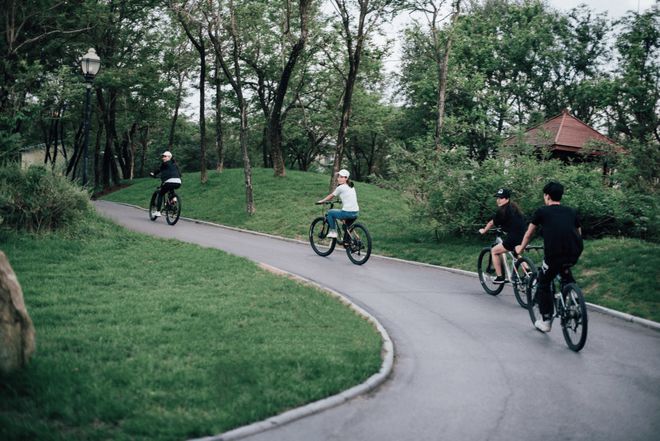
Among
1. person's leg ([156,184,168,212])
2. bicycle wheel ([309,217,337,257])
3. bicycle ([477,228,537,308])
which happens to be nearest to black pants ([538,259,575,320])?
bicycle ([477,228,537,308])

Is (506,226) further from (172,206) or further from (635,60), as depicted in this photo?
(635,60)

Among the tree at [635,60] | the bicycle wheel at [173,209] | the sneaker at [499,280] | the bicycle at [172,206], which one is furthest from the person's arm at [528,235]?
the tree at [635,60]

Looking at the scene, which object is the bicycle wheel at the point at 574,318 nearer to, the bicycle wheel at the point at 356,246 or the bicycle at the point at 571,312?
the bicycle at the point at 571,312

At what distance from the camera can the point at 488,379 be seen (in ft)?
20.5

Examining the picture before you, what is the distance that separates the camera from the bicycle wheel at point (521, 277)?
9.16m

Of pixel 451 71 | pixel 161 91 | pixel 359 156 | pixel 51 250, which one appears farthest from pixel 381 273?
pixel 359 156

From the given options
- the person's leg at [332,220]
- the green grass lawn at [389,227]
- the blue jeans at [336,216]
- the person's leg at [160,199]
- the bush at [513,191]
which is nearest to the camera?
the green grass lawn at [389,227]

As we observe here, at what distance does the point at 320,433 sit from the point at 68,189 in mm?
10486

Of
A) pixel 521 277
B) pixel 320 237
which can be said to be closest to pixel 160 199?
pixel 320 237

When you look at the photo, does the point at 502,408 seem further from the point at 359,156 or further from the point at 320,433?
the point at 359,156

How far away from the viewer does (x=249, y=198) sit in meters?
22.2

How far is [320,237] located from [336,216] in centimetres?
99

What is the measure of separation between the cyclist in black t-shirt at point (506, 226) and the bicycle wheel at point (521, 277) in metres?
0.38

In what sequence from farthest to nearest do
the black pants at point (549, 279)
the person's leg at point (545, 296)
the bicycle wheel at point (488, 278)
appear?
the bicycle wheel at point (488, 278) < the person's leg at point (545, 296) < the black pants at point (549, 279)
